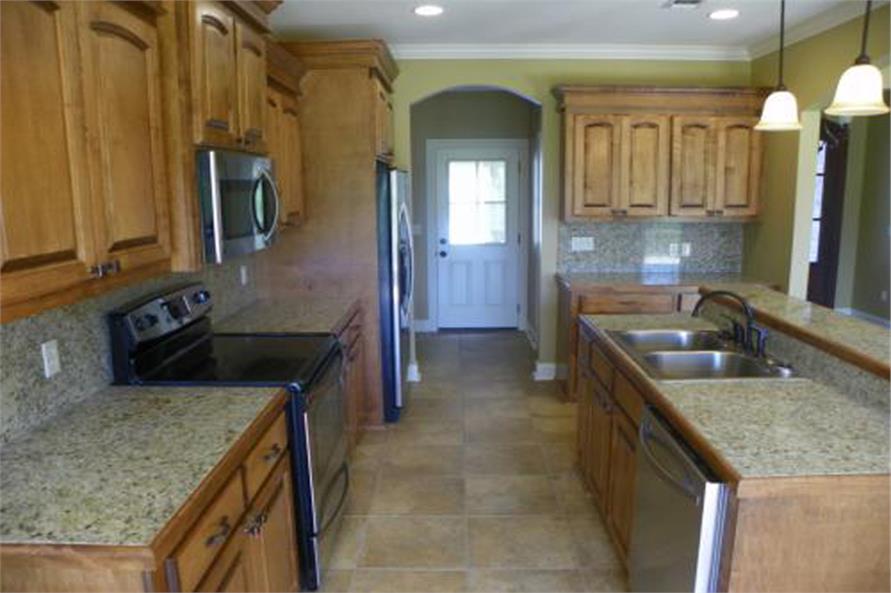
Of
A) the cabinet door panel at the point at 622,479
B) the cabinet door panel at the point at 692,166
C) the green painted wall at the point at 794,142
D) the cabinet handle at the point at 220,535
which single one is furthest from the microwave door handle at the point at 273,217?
the green painted wall at the point at 794,142

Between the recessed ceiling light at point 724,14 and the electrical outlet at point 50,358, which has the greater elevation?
the recessed ceiling light at point 724,14

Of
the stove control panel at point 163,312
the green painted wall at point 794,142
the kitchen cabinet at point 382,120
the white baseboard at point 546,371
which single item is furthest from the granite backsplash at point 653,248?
the stove control panel at point 163,312

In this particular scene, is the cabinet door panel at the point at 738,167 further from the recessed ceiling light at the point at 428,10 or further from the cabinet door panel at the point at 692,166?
the recessed ceiling light at the point at 428,10

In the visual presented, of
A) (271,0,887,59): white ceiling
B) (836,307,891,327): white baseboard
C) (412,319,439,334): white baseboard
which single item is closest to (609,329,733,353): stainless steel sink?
(271,0,887,59): white ceiling

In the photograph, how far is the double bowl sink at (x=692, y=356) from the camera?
2.36 meters

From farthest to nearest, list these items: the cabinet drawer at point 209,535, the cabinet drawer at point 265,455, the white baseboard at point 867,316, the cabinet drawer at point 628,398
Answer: the white baseboard at point 867,316 < the cabinet drawer at point 628,398 < the cabinet drawer at point 265,455 < the cabinet drawer at point 209,535

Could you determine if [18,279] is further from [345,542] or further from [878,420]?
[878,420]

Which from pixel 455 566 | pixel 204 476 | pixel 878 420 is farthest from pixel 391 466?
pixel 878 420

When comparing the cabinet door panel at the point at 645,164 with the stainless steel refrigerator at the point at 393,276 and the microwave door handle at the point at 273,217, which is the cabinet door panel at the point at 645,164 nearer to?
the stainless steel refrigerator at the point at 393,276

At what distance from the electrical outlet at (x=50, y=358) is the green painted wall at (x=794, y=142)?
13.2 ft

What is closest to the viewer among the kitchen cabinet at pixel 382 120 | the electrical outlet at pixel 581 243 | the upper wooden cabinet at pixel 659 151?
the kitchen cabinet at pixel 382 120

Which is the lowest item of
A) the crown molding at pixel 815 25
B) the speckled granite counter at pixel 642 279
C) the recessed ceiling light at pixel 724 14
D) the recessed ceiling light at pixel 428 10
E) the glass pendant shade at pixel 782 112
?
the speckled granite counter at pixel 642 279

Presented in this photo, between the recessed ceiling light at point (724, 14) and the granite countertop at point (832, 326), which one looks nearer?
A: the granite countertop at point (832, 326)

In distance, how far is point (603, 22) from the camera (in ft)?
12.7
